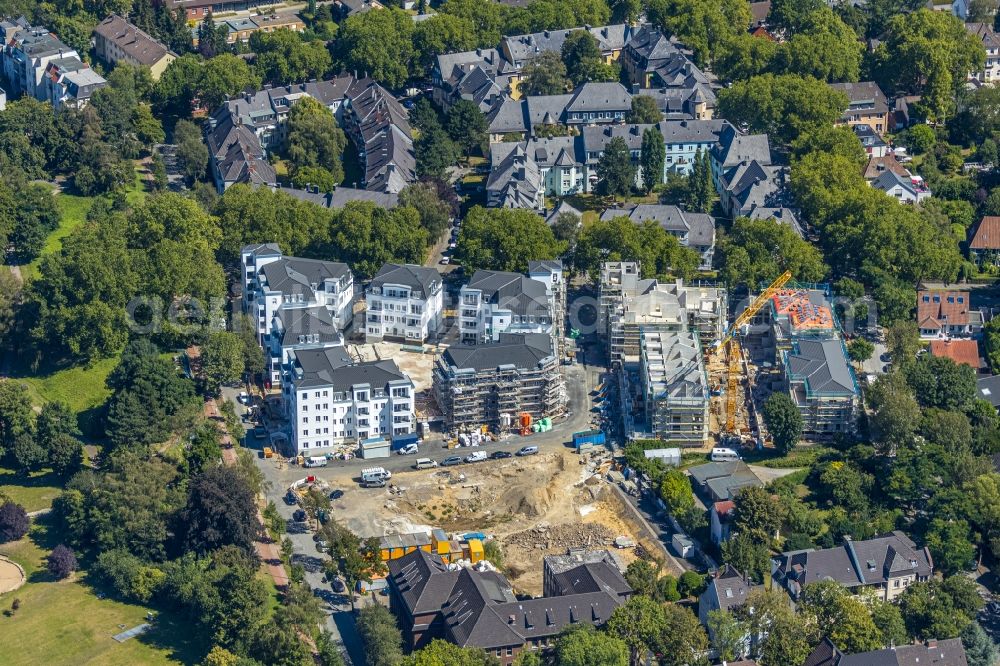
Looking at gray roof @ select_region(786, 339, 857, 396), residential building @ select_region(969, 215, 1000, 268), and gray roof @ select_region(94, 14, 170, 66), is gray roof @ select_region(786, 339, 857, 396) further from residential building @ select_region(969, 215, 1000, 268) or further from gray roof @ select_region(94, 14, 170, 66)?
gray roof @ select_region(94, 14, 170, 66)

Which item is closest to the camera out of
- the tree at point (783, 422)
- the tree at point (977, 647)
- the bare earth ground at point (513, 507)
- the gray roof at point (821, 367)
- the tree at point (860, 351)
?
the tree at point (977, 647)

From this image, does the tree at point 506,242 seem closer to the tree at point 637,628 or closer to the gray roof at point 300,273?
the gray roof at point 300,273

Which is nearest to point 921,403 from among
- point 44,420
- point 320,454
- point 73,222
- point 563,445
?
point 563,445

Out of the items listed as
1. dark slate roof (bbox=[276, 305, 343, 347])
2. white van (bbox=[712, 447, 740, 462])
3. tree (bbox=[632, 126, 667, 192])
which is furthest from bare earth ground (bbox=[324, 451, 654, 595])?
tree (bbox=[632, 126, 667, 192])

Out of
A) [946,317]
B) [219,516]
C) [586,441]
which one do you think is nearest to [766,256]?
[946,317]

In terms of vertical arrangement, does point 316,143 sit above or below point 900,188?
above

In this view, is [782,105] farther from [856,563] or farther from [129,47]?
[856,563]

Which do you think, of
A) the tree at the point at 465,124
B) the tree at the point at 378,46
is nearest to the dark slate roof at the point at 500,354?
the tree at the point at 465,124
